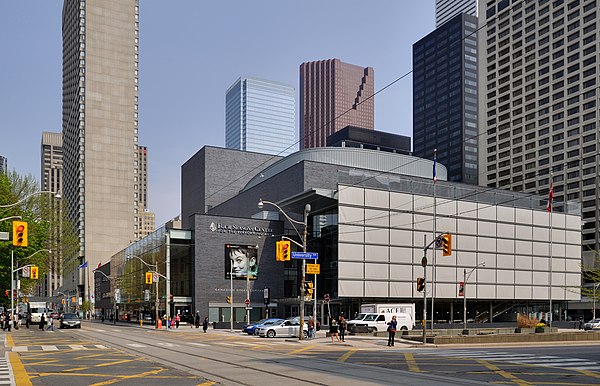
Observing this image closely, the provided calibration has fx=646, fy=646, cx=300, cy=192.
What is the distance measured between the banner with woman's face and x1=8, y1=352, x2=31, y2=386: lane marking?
5401cm

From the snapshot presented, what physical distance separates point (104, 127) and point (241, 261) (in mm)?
104213

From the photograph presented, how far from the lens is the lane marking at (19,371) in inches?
700

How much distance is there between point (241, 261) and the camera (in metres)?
83.0

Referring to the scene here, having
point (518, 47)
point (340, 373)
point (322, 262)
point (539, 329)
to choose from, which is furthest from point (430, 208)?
point (518, 47)

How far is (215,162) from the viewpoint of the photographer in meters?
122

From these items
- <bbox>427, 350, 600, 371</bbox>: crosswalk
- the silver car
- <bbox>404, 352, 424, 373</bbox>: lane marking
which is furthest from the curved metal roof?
<bbox>404, 352, 424, 373</bbox>: lane marking

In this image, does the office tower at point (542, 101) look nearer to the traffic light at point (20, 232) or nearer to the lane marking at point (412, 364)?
the lane marking at point (412, 364)

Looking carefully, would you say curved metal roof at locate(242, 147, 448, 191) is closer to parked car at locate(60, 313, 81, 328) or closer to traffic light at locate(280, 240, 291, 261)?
parked car at locate(60, 313, 81, 328)

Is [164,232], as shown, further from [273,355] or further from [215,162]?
[273,355]

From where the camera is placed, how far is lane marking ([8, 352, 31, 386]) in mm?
17781

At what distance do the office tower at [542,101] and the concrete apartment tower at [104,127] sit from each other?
9366 centimetres

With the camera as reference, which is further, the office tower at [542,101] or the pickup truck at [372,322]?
the office tower at [542,101]

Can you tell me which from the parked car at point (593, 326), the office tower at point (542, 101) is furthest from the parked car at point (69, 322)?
the office tower at point (542, 101)

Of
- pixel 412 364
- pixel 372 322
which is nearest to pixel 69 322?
pixel 372 322
